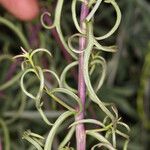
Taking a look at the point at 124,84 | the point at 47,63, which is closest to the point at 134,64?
the point at 124,84

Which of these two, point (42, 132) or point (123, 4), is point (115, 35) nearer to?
point (123, 4)

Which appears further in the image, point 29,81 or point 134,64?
point 134,64

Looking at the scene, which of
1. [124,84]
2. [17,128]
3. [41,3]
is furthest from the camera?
[124,84]

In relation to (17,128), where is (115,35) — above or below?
above

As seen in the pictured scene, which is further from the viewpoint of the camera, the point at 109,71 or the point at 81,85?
the point at 109,71

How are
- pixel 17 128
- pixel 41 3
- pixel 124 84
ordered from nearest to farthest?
1. pixel 41 3
2. pixel 17 128
3. pixel 124 84

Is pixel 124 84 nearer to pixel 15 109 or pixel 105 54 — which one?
pixel 105 54

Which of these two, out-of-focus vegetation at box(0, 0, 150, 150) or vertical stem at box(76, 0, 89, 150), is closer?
vertical stem at box(76, 0, 89, 150)

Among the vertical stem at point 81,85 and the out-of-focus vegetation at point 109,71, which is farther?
the out-of-focus vegetation at point 109,71
